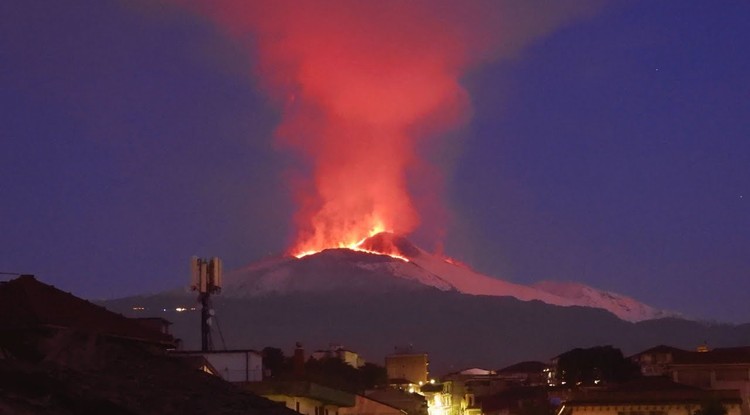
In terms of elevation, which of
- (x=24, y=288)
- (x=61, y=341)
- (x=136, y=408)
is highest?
(x=24, y=288)

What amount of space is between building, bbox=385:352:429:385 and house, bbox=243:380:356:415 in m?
80.3

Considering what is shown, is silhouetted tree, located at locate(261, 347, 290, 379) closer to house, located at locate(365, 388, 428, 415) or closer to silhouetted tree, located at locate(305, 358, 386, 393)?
silhouetted tree, located at locate(305, 358, 386, 393)

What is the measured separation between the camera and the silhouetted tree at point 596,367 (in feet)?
350

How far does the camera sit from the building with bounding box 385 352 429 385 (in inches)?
4815

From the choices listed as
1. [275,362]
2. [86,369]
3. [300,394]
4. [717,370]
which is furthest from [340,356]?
[86,369]

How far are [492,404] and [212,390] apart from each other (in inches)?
3020

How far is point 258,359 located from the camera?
43.2m

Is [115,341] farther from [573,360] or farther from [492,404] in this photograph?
[573,360]

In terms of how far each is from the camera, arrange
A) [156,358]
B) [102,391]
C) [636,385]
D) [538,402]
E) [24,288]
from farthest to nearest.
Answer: [538,402] < [636,385] < [24,288] < [156,358] < [102,391]

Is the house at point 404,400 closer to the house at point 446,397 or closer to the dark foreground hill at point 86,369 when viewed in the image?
the house at point 446,397

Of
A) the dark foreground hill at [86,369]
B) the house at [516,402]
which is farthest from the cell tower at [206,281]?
the house at [516,402]

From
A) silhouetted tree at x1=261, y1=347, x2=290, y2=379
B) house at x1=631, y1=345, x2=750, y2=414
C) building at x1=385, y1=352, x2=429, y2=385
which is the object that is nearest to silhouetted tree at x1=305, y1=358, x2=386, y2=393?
silhouetted tree at x1=261, y1=347, x2=290, y2=379

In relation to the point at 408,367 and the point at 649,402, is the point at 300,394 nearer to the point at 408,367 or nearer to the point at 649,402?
the point at 649,402

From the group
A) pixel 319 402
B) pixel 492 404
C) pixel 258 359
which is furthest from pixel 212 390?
pixel 492 404
